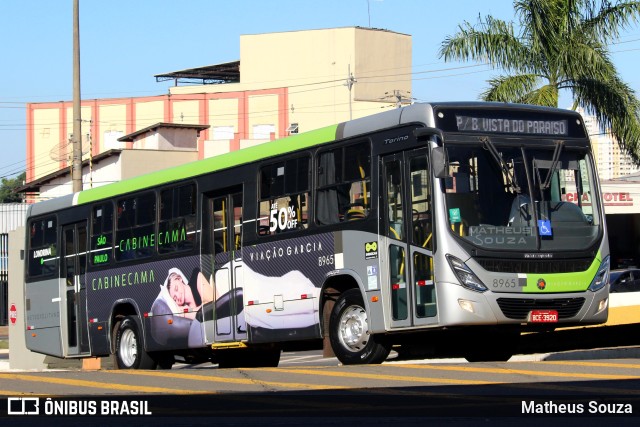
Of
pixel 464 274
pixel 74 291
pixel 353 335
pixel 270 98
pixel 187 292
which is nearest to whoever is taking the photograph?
pixel 464 274

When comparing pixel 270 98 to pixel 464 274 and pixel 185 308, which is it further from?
pixel 464 274

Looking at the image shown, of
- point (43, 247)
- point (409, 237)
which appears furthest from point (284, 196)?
point (43, 247)

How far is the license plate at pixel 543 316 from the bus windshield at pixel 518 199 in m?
0.74

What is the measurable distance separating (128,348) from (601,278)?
894 cm

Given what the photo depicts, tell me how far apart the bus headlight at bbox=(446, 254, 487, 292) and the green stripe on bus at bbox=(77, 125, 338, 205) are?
2.76 metres

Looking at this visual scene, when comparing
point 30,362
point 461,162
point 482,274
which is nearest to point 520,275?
point 482,274

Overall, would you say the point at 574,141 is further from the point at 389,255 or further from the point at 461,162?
the point at 389,255

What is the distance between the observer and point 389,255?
46.6ft

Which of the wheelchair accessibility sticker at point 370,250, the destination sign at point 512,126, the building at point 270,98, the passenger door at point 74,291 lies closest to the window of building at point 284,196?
the wheelchair accessibility sticker at point 370,250

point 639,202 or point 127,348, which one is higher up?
point 639,202

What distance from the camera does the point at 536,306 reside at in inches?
545

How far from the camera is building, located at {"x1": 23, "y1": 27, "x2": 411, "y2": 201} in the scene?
85250mm

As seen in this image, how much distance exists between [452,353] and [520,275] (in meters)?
2.16

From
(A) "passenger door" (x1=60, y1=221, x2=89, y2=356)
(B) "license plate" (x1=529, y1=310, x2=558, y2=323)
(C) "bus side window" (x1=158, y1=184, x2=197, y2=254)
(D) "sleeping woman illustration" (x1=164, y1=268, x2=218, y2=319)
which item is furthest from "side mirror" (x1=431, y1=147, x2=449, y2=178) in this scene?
(A) "passenger door" (x1=60, y1=221, x2=89, y2=356)
